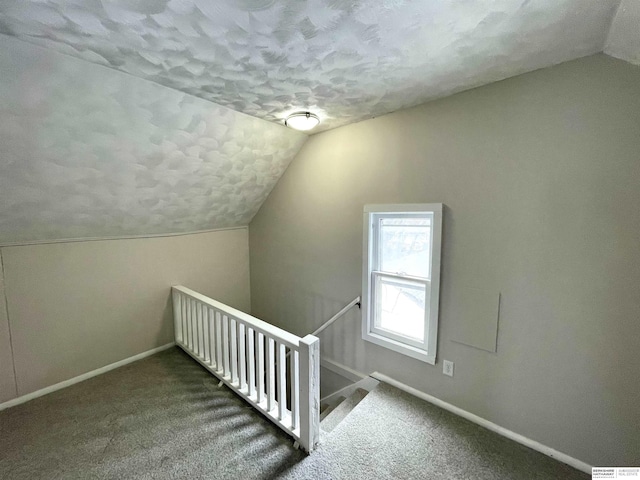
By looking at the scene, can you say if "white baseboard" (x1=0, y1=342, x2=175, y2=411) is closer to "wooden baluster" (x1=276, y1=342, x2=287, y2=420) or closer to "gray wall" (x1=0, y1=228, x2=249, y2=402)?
"gray wall" (x1=0, y1=228, x2=249, y2=402)

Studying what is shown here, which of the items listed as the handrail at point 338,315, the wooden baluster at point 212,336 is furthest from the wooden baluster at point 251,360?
the handrail at point 338,315

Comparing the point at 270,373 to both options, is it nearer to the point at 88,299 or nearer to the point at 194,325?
the point at 194,325

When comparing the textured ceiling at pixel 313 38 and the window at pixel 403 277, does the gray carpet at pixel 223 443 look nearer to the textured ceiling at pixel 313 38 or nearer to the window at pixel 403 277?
the window at pixel 403 277

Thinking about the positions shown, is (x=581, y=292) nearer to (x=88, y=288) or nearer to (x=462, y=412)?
(x=462, y=412)

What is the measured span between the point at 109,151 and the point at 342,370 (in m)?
2.74

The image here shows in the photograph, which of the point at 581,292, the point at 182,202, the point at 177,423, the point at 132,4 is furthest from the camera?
the point at 182,202

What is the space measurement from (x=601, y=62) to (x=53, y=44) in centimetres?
275

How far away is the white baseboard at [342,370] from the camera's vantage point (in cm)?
257

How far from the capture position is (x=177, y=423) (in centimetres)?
193

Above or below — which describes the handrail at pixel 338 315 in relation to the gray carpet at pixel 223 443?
above

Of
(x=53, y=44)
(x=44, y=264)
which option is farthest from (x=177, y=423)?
(x=53, y=44)

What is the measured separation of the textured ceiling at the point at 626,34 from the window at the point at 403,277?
1.12 m

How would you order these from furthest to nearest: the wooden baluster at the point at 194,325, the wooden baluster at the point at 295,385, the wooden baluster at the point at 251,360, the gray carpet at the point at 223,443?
the wooden baluster at the point at 194,325, the wooden baluster at the point at 251,360, the wooden baluster at the point at 295,385, the gray carpet at the point at 223,443

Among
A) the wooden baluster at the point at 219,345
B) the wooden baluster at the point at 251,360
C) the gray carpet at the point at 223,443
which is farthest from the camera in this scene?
the wooden baluster at the point at 219,345
